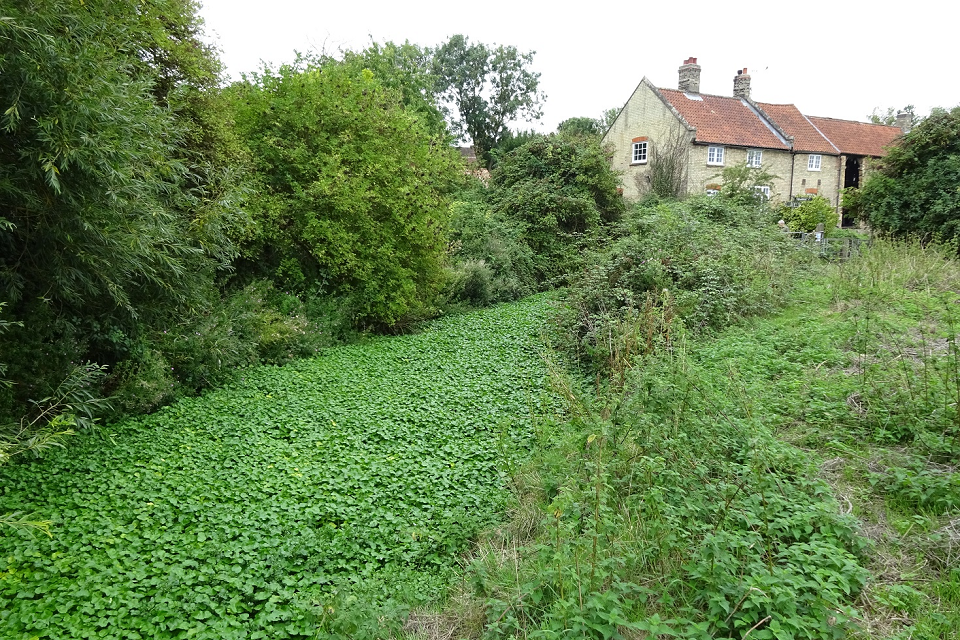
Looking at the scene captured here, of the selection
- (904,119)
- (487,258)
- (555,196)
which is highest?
(904,119)

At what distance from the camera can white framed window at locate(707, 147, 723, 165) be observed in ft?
83.1

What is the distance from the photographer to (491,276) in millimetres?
15328

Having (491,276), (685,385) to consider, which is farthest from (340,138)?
(685,385)

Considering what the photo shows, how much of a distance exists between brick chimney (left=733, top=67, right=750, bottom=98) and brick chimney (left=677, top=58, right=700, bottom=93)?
3.45m

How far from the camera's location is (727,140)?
1001 inches

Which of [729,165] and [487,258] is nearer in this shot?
[487,258]

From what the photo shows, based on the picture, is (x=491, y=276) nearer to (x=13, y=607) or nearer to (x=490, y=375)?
(x=490, y=375)

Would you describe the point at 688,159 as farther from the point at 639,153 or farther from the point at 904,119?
the point at 904,119

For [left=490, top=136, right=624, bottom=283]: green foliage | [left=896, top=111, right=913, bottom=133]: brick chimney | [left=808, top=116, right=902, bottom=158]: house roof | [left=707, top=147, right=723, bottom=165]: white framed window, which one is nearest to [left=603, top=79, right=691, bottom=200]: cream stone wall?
[left=707, top=147, right=723, bottom=165]: white framed window

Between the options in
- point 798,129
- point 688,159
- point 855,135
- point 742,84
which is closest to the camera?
point 688,159

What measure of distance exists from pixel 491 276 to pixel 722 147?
17094 mm

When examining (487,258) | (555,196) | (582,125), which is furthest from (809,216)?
(582,125)

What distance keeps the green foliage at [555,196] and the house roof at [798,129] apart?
45.6 feet

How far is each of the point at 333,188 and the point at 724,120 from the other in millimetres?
24009
